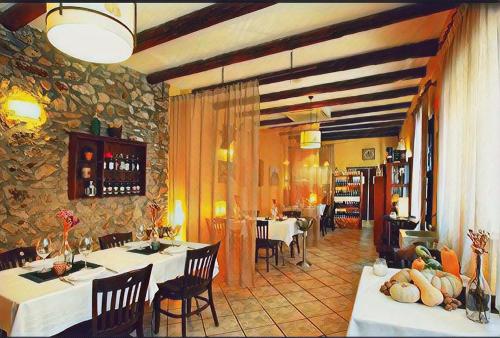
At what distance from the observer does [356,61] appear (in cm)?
356

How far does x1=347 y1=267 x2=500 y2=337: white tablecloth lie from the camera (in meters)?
1.24

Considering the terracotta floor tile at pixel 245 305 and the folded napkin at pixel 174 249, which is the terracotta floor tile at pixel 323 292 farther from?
the folded napkin at pixel 174 249

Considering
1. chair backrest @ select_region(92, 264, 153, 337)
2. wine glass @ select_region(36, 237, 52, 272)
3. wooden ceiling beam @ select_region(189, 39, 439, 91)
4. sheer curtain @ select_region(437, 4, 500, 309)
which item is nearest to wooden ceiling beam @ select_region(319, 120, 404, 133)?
wooden ceiling beam @ select_region(189, 39, 439, 91)

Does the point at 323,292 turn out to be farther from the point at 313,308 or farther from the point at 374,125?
the point at 374,125

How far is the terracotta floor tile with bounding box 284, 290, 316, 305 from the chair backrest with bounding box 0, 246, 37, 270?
2689 mm

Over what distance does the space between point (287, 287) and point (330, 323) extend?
1.06 metres

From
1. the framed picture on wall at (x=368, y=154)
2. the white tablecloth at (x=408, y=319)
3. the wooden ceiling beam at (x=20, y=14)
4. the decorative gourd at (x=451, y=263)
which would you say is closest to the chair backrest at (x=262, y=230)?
the decorative gourd at (x=451, y=263)

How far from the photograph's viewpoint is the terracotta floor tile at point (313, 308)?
3.05 meters

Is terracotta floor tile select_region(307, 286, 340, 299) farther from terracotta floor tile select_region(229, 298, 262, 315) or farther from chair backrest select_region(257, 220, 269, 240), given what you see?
chair backrest select_region(257, 220, 269, 240)

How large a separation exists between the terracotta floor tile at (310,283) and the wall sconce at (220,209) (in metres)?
1.45

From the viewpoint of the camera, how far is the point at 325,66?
3730 mm

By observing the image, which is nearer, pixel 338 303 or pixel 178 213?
pixel 338 303

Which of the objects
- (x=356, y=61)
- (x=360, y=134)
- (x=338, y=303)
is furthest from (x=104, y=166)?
(x=360, y=134)

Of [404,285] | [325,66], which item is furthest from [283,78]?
[404,285]
